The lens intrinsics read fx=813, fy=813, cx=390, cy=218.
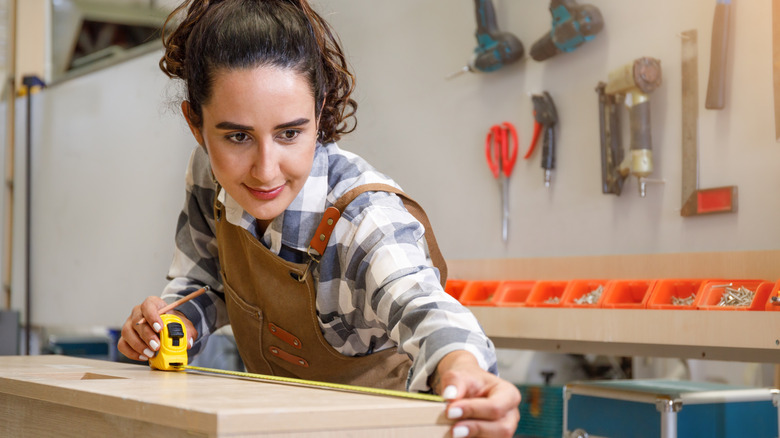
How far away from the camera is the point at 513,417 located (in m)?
0.73

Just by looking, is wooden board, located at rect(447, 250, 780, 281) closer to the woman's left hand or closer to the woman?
the woman

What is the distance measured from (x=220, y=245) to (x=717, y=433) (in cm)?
108

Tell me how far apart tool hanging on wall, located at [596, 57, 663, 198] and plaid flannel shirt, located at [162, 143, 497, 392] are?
103 centimetres

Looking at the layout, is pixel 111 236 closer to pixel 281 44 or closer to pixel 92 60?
pixel 92 60

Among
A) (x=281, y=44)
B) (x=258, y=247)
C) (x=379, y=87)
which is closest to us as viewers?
(x=281, y=44)

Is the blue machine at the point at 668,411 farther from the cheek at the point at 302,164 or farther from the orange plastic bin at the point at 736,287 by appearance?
the cheek at the point at 302,164

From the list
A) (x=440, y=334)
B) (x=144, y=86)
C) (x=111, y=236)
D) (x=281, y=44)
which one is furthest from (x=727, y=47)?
(x=111, y=236)

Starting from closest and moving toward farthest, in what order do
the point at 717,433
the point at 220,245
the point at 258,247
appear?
the point at 258,247 → the point at 220,245 → the point at 717,433

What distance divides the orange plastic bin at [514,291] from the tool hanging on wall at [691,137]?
16.7 inches

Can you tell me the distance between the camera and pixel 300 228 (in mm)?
1139

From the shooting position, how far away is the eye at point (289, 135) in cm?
102

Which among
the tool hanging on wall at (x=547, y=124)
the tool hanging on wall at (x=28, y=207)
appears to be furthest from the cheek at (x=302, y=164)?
the tool hanging on wall at (x=28, y=207)

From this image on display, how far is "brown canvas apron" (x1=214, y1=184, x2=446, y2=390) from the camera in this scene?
1.15 metres

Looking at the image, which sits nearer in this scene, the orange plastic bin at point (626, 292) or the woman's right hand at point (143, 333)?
the woman's right hand at point (143, 333)
